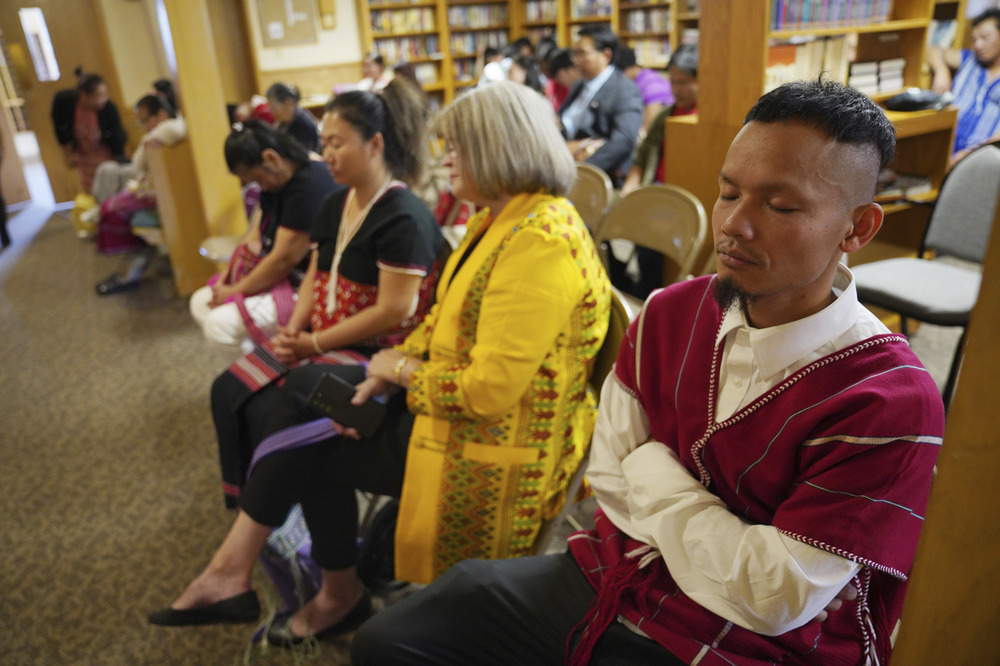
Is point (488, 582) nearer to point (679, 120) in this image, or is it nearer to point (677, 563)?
point (677, 563)

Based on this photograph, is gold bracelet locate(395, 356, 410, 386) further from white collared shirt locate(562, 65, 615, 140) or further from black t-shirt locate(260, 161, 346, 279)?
white collared shirt locate(562, 65, 615, 140)

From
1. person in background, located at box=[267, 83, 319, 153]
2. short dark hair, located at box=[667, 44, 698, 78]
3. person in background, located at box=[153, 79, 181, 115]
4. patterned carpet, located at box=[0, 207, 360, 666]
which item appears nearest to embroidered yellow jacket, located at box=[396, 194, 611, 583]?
patterned carpet, located at box=[0, 207, 360, 666]

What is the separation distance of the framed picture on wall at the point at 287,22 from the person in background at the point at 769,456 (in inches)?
290

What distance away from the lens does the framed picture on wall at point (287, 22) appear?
23.7 feet

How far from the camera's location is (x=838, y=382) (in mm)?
854

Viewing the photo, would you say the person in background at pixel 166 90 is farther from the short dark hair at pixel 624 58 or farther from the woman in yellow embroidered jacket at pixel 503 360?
the woman in yellow embroidered jacket at pixel 503 360

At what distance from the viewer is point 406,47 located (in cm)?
811

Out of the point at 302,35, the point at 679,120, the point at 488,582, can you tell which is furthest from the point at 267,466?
the point at 302,35

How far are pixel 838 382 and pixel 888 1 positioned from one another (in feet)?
10.5

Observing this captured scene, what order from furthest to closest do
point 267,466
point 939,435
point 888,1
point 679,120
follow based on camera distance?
1. point 888,1
2. point 679,120
3. point 267,466
4. point 939,435

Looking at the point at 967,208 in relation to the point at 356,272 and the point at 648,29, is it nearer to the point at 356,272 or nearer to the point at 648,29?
the point at 356,272

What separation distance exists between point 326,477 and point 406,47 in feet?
24.6

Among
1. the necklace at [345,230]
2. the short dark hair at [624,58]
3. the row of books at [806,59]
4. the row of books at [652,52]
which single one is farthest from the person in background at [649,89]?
the necklace at [345,230]

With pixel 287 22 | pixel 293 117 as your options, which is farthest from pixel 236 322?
pixel 287 22
